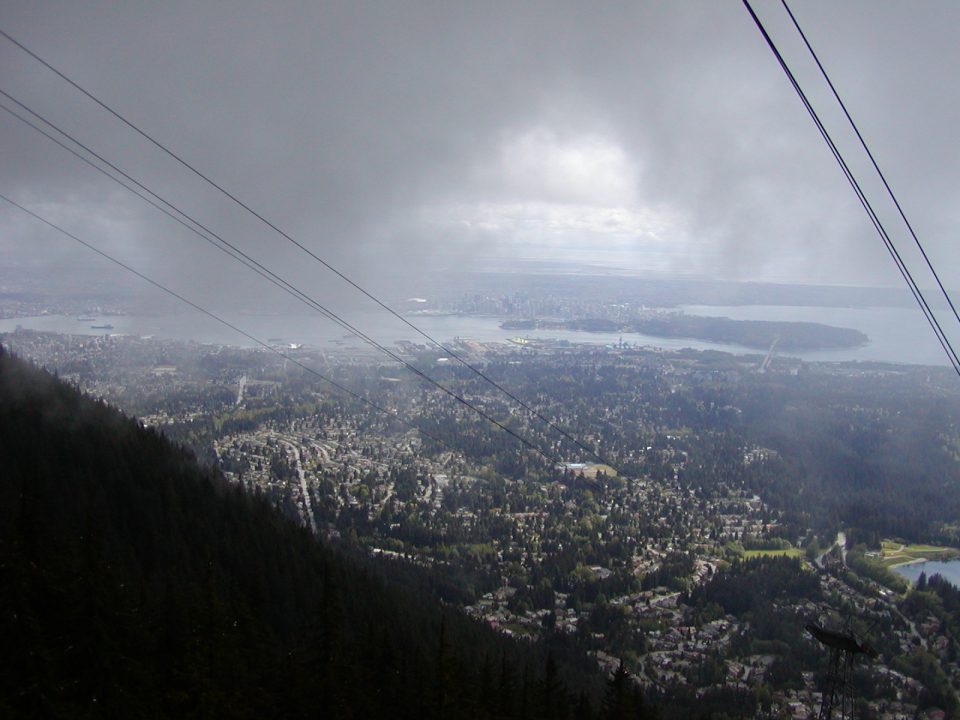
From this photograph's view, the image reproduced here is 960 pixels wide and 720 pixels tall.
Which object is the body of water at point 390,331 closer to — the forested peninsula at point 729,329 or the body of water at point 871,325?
the body of water at point 871,325

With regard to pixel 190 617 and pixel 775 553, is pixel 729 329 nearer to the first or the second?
pixel 775 553

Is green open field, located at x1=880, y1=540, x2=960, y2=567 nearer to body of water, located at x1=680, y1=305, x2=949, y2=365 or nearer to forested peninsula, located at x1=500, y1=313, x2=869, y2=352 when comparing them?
body of water, located at x1=680, y1=305, x2=949, y2=365

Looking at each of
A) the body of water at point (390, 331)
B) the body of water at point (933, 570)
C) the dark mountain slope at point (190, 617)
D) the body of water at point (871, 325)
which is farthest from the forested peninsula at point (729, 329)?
the dark mountain slope at point (190, 617)

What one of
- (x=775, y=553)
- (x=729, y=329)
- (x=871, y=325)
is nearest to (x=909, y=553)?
(x=775, y=553)

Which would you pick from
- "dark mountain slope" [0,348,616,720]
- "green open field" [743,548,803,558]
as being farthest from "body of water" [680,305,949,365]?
"dark mountain slope" [0,348,616,720]

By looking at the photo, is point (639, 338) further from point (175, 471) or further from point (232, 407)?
point (175, 471)
